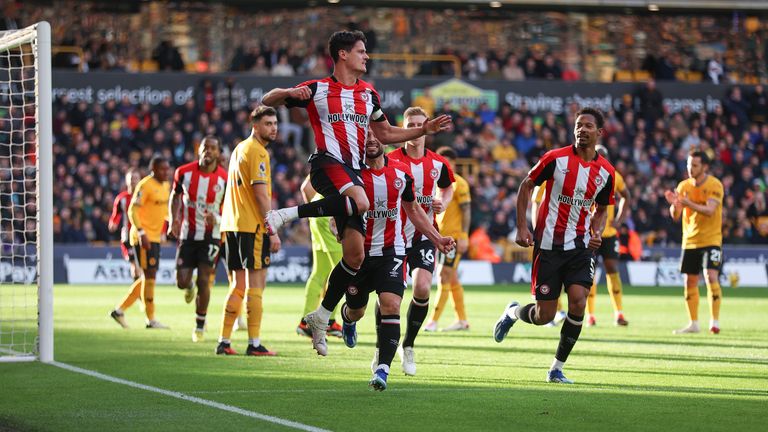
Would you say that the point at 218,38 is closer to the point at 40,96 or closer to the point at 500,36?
the point at 500,36

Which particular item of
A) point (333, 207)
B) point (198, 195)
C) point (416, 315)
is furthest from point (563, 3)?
point (333, 207)

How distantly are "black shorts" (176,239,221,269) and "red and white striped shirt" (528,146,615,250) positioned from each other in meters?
5.30

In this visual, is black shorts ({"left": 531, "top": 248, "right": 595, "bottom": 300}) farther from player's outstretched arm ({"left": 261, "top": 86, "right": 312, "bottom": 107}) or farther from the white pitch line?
the white pitch line

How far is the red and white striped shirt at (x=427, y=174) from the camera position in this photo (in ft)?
37.9

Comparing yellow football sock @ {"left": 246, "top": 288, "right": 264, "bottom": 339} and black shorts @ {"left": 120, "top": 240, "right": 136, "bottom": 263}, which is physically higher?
yellow football sock @ {"left": 246, "top": 288, "right": 264, "bottom": 339}

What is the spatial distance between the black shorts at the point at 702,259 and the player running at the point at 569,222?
6.54m

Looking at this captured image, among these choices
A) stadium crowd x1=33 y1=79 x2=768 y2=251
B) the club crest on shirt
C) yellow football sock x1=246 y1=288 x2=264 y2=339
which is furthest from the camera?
stadium crowd x1=33 y1=79 x2=768 y2=251

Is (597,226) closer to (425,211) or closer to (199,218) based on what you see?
(425,211)

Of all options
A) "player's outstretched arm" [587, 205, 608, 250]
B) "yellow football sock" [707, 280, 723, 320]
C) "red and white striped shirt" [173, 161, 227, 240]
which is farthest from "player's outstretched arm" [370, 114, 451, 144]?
"yellow football sock" [707, 280, 723, 320]

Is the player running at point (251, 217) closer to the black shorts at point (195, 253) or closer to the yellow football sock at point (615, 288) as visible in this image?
the black shorts at point (195, 253)

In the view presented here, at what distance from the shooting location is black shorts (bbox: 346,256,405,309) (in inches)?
362

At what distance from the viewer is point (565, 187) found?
32.4 feet

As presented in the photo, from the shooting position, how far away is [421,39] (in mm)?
37438

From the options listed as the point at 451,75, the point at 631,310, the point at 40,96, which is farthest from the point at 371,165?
the point at 451,75
